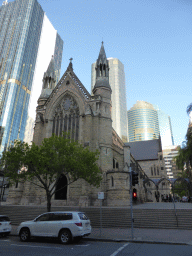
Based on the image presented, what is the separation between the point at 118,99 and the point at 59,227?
490ft

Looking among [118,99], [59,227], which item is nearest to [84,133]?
[59,227]

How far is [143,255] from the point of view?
7605 mm

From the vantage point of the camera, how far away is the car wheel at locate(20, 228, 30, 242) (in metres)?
11.0

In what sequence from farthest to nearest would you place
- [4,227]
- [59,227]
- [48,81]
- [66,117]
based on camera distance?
1. [48,81]
2. [66,117]
3. [4,227]
4. [59,227]

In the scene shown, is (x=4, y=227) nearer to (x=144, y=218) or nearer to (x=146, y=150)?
(x=144, y=218)

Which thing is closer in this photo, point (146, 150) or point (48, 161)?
point (48, 161)

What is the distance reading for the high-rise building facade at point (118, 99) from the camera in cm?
14925

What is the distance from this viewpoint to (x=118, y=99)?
156 m

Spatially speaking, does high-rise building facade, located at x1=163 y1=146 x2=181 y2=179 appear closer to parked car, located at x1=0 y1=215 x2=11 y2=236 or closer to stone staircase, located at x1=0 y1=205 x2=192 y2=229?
stone staircase, located at x1=0 y1=205 x2=192 y2=229

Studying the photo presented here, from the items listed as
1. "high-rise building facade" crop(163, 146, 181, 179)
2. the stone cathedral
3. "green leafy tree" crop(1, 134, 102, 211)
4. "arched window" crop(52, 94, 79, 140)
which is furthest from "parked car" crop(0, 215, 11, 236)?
"high-rise building facade" crop(163, 146, 181, 179)

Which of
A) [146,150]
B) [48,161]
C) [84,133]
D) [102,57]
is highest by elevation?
[102,57]

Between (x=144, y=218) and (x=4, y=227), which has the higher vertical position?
(x=144, y=218)

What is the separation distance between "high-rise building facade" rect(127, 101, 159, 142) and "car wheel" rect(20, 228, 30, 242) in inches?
6309

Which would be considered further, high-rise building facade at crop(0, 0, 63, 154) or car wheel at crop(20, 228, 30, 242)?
high-rise building facade at crop(0, 0, 63, 154)
